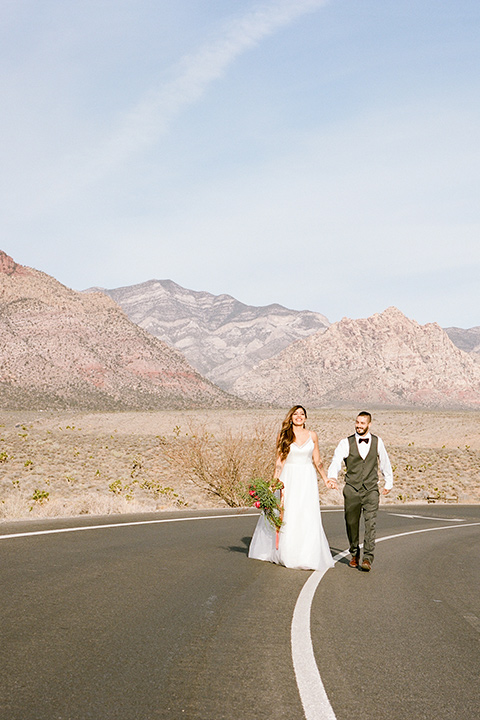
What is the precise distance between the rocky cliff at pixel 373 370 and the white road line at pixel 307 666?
143m

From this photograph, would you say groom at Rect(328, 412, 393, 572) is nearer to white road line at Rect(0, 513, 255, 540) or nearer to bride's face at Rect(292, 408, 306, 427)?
bride's face at Rect(292, 408, 306, 427)

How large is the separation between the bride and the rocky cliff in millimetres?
139991

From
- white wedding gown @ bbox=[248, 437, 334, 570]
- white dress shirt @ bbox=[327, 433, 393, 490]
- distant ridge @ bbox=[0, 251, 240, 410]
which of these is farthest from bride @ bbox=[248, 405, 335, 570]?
distant ridge @ bbox=[0, 251, 240, 410]

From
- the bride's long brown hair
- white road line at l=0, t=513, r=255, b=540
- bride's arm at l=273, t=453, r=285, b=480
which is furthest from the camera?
→ white road line at l=0, t=513, r=255, b=540

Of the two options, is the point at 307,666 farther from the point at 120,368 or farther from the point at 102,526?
the point at 120,368

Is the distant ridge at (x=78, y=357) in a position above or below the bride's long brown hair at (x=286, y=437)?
above

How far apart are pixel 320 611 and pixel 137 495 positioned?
67.9ft

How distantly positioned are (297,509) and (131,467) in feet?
84.4

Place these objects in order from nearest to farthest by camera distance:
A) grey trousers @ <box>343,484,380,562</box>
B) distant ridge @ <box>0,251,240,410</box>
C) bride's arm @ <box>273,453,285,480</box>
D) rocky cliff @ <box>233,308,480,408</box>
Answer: grey trousers @ <box>343,484,380,562</box> < bride's arm @ <box>273,453,285,480</box> < distant ridge @ <box>0,251,240,410</box> < rocky cliff @ <box>233,308,480,408</box>

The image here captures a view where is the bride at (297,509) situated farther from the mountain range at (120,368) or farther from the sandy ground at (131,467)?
the mountain range at (120,368)

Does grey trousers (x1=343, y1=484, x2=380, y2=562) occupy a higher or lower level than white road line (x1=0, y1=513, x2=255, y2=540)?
higher

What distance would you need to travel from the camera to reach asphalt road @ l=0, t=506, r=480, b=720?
4008 millimetres

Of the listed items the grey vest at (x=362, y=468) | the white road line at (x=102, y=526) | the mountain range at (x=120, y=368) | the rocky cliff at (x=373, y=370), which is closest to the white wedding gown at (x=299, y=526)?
the grey vest at (x=362, y=468)

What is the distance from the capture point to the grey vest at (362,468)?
931 cm
